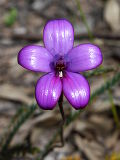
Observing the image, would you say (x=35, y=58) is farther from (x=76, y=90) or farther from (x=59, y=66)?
(x=76, y=90)

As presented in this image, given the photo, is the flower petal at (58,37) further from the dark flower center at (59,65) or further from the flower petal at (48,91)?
Result: the flower petal at (48,91)

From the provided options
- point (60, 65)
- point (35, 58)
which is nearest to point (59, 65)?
point (60, 65)

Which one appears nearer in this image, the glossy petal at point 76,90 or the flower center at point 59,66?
the glossy petal at point 76,90

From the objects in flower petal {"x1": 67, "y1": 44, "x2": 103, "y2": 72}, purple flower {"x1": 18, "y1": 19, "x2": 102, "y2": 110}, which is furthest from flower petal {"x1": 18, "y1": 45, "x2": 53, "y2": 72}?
flower petal {"x1": 67, "y1": 44, "x2": 103, "y2": 72}

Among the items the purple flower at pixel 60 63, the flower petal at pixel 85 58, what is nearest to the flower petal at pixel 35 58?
the purple flower at pixel 60 63

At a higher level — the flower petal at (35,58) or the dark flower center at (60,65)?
the flower petal at (35,58)

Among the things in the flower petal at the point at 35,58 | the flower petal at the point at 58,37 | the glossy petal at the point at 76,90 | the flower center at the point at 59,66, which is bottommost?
the glossy petal at the point at 76,90

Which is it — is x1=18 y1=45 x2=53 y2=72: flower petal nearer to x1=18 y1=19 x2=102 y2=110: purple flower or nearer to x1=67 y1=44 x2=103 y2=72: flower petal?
x1=18 y1=19 x2=102 y2=110: purple flower

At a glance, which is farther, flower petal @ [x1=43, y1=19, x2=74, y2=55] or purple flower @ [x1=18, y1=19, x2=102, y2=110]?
flower petal @ [x1=43, y1=19, x2=74, y2=55]

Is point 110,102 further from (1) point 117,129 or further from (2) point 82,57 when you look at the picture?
(2) point 82,57
